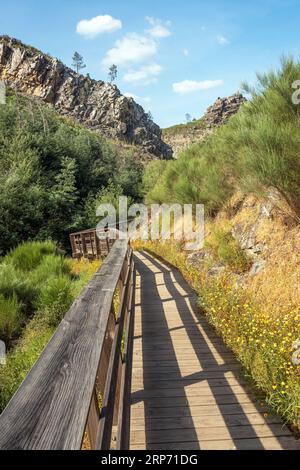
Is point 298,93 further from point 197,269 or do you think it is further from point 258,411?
point 258,411

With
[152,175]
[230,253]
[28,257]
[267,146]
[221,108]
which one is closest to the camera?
[267,146]

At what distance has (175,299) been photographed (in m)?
7.79

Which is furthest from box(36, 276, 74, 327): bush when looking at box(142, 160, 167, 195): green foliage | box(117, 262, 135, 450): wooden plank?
box(142, 160, 167, 195): green foliage

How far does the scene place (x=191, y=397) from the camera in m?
3.74

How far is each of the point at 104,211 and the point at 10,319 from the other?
1687 cm

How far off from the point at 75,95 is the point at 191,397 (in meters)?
76.2

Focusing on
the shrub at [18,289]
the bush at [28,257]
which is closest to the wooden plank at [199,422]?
the shrub at [18,289]

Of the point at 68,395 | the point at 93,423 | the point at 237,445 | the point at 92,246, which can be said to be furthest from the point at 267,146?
the point at 92,246

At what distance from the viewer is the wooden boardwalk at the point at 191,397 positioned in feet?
9.96

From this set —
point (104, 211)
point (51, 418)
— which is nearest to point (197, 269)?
point (51, 418)

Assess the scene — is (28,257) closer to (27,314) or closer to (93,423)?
(27,314)

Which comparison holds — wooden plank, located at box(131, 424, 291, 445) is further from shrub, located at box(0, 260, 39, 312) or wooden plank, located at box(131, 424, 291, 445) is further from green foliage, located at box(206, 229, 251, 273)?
shrub, located at box(0, 260, 39, 312)

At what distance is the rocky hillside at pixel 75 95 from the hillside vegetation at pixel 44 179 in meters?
37.3
